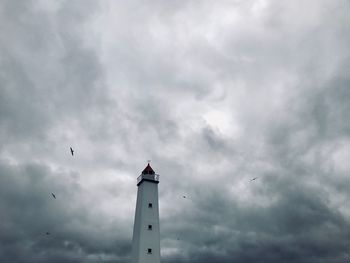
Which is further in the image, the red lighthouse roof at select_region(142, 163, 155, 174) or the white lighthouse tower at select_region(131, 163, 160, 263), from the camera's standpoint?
the red lighthouse roof at select_region(142, 163, 155, 174)

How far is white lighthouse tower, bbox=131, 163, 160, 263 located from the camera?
6378 centimetres

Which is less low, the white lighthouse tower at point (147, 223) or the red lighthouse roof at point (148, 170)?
the red lighthouse roof at point (148, 170)

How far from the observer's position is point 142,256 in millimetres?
62969

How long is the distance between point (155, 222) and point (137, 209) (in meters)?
5.54

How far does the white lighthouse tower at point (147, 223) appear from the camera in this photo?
63781 millimetres

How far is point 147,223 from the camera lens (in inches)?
2611

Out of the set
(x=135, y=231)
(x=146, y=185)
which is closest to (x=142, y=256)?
(x=135, y=231)

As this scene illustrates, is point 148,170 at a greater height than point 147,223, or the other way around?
point 148,170

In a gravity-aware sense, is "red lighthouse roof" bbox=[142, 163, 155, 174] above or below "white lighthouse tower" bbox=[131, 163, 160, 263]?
above

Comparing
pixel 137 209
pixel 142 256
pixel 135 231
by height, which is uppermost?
pixel 137 209

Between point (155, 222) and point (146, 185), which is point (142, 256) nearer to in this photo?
point (155, 222)

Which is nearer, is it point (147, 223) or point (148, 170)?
point (147, 223)

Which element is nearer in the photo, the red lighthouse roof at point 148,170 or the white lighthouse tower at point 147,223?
the white lighthouse tower at point 147,223

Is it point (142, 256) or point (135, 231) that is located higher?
point (135, 231)
